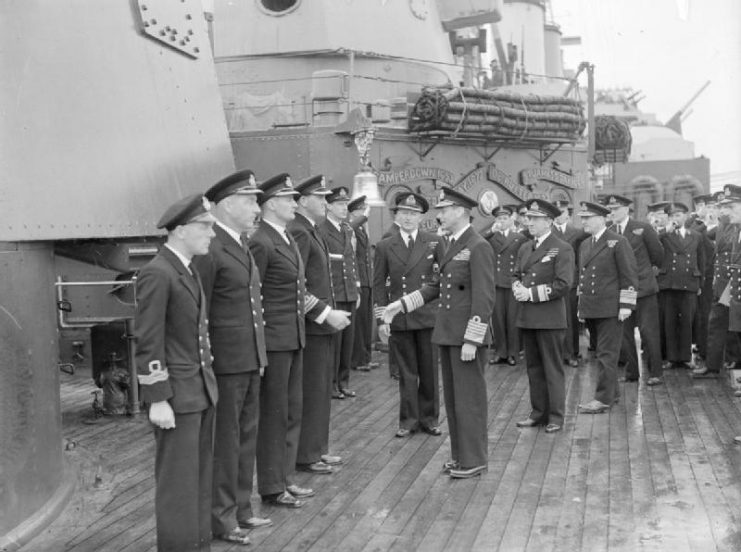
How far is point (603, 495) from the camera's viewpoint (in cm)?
526

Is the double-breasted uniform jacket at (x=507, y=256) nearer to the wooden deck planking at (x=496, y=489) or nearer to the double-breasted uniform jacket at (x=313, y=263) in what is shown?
the wooden deck planking at (x=496, y=489)

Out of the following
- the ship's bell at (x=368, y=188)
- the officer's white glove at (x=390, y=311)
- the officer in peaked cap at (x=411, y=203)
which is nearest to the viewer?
the officer's white glove at (x=390, y=311)

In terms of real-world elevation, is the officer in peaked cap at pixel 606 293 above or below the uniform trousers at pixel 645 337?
above

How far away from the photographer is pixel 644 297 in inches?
358

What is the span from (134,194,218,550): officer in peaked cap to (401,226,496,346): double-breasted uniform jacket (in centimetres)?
199

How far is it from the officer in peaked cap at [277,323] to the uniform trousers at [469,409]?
3.66 ft

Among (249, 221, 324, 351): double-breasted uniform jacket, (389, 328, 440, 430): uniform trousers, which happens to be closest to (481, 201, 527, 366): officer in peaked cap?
(389, 328, 440, 430): uniform trousers

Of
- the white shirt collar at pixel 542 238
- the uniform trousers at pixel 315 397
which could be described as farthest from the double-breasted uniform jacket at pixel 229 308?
the white shirt collar at pixel 542 238

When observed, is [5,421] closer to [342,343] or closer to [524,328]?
[524,328]

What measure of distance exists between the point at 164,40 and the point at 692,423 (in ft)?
15.5

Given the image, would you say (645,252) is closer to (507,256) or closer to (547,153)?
(507,256)

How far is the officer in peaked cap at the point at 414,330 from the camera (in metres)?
6.96

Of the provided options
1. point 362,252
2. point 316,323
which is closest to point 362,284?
point 362,252

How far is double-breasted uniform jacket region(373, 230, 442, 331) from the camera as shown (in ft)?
23.0
